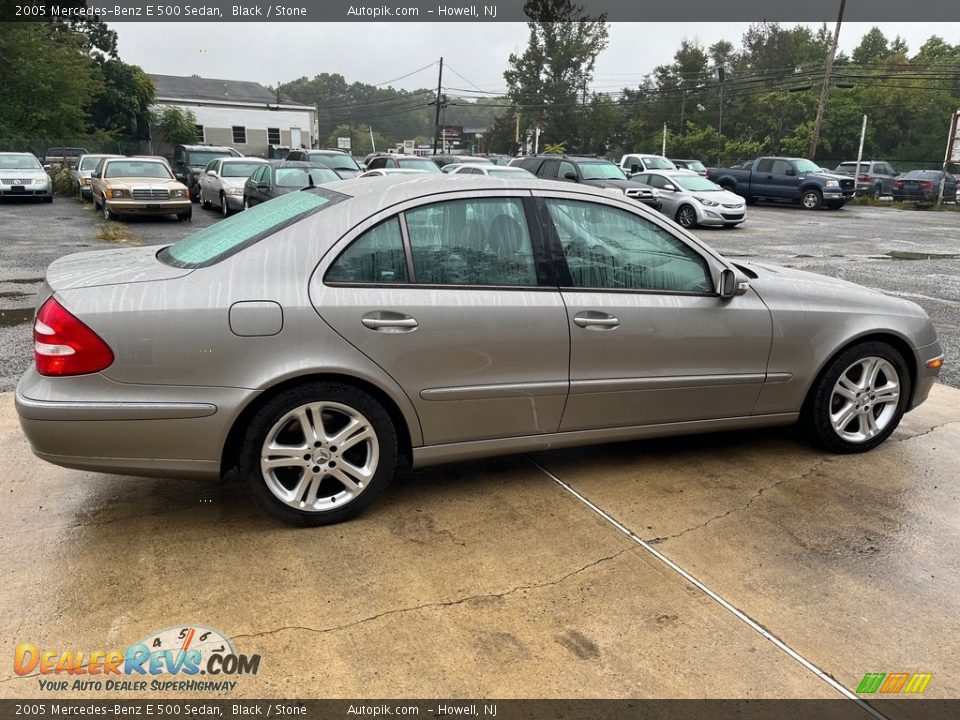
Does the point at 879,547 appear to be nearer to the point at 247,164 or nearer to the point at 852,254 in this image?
the point at 852,254

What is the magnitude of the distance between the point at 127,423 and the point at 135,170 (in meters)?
15.8

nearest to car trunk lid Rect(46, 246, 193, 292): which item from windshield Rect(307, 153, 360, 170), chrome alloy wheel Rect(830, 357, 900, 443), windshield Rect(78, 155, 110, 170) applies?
chrome alloy wheel Rect(830, 357, 900, 443)

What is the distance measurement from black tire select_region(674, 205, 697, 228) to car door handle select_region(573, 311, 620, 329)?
16.1 meters

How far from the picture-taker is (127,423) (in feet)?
9.71

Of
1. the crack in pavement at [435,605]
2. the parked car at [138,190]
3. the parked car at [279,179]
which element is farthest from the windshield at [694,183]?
the crack in pavement at [435,605]

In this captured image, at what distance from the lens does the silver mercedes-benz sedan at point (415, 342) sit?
9.78 feet

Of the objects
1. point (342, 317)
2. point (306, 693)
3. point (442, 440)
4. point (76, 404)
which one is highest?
point (342, 317)

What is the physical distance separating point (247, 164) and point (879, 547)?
18452 mm

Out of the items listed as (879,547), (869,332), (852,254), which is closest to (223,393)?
(879,547)

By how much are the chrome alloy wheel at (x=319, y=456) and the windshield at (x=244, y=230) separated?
2.66 feet

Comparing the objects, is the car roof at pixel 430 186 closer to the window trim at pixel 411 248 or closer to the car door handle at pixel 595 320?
the window trim at pixel 411 248

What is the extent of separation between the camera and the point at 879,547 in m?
3.30

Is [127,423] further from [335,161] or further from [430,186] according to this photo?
[335,161]

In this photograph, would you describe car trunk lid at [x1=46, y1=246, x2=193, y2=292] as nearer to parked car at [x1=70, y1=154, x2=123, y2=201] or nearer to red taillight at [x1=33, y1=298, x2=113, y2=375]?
red taillight at [x1=33, y1=298, x2=113, y2=375]
